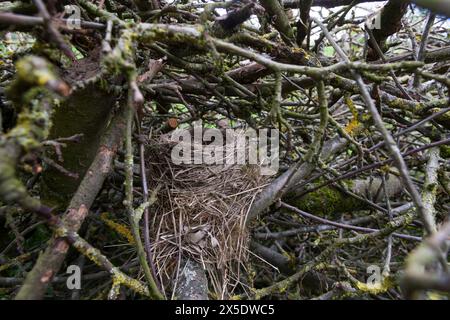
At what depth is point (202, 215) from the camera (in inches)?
56.4

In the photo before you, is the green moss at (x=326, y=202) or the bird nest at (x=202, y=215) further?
the green moss at (x=326, y=202)

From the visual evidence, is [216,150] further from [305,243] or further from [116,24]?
[116,24]

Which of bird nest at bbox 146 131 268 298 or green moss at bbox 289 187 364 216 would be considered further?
green moss at bbox 289 187 364 216

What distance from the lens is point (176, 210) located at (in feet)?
4.82

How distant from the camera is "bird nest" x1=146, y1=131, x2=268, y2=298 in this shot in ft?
4.33

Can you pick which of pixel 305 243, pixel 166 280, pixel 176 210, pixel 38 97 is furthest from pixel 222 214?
pixel 38 97

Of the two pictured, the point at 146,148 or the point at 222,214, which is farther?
the point at 146,148

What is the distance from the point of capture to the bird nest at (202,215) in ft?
4.33

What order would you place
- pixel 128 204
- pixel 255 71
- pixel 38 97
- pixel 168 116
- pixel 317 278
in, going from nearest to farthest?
pixel 38 97
pixel 128 204
pixel 255 71
pixel 168 116
pixel 317 278

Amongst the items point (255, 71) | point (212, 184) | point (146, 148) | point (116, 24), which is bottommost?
point (212, 184)

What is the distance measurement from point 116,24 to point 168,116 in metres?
0.91

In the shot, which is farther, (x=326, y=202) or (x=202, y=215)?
(x=326, y=202)

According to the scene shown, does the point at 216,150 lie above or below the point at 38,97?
above
